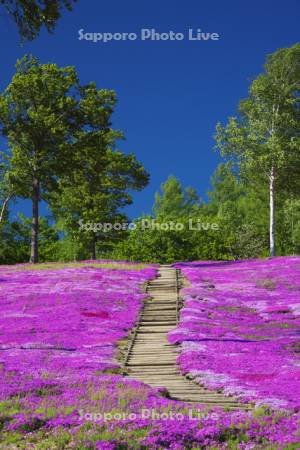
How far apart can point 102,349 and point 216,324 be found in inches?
305

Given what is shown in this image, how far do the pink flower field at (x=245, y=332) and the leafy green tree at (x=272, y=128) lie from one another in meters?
14.2

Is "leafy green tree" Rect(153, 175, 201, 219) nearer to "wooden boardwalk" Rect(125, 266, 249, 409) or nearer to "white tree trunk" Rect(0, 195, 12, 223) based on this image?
"white tree trunk" Rect(0, 195, 12, 223)

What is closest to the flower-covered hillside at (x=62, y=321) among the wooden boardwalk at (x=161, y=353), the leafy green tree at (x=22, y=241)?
the wooden boardwalk at (x=161, y=353)

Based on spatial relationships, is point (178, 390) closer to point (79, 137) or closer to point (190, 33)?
point (190, 33)

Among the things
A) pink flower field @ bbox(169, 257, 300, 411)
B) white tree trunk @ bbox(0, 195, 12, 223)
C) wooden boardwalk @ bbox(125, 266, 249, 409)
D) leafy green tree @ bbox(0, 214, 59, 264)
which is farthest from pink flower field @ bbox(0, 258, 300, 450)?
leafy green tree @ bbox(0, 214, 59, 264)

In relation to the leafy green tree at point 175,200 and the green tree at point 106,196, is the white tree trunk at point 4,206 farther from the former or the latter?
the leafy green tree at point 175,200

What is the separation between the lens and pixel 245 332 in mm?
29781

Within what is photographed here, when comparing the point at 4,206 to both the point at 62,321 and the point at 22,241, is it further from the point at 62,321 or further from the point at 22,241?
the point at 62,321

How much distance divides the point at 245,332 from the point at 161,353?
5.61m

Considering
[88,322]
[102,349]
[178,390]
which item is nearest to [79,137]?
[88,322]

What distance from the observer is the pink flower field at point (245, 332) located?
20219mm

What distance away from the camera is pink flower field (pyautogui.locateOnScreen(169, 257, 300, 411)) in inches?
796

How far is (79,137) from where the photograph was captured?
62219 millimetres

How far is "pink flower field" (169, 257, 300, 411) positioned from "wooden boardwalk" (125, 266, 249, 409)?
0.54 metres
